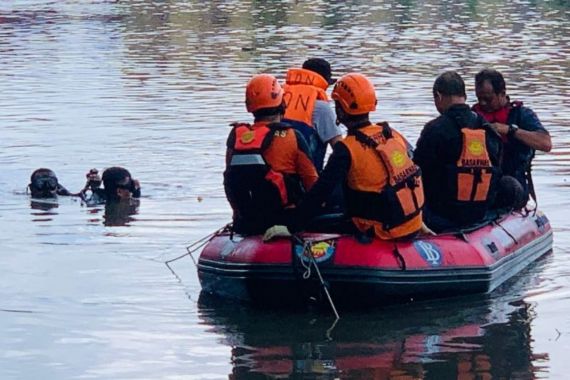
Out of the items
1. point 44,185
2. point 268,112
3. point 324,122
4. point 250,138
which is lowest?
point 44,185

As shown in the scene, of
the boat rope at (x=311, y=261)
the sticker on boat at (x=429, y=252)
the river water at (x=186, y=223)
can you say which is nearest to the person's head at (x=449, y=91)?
the sticker on boat at (x=429, y=252)

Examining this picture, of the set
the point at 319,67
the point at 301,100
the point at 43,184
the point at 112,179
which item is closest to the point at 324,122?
the point at 301,100

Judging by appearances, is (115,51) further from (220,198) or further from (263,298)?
(263,298)

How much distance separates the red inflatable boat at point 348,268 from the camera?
31.9 ft

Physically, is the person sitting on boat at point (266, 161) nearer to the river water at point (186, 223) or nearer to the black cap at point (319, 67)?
the river water at point (186, 223)

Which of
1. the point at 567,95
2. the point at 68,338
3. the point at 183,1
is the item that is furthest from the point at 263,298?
the point at 183,1

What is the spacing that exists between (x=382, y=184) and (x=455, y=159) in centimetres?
83

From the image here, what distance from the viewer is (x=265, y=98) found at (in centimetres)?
1011

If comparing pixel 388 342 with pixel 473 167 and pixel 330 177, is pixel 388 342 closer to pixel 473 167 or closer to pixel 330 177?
pixel 330 177

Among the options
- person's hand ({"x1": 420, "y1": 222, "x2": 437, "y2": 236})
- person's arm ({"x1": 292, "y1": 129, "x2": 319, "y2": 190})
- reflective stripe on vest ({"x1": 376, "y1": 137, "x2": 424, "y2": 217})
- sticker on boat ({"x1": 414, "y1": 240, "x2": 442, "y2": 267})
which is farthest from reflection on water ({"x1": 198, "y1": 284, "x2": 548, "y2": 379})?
person's arm ({"x1": 292, "y1": 129, "x2": 319, "y2": 190})

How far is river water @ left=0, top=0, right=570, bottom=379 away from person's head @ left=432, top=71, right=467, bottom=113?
1.37 meters

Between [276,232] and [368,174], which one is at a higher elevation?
[368,174]

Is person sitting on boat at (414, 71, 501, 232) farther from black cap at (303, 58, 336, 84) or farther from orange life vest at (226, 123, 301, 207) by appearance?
black cap at (303, 58, 336, 84)

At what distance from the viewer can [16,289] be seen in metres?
10.7
